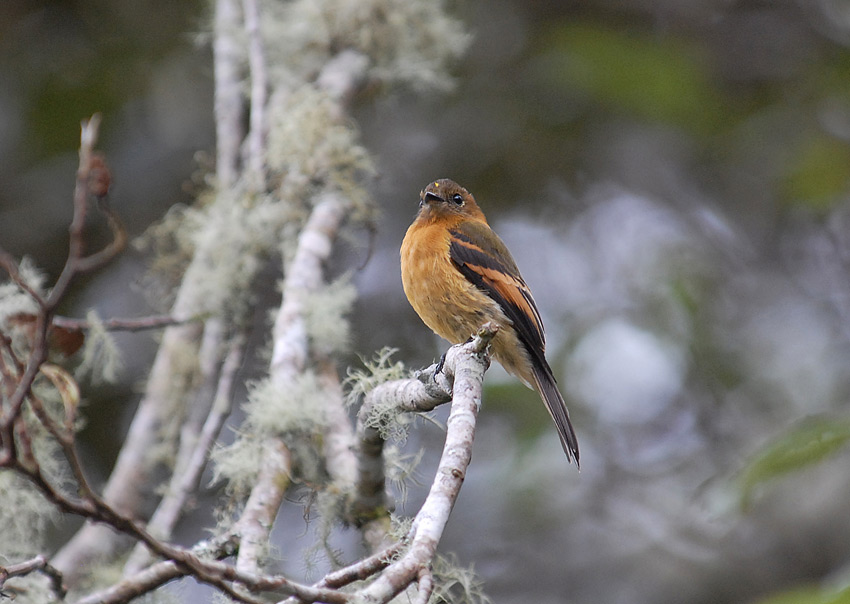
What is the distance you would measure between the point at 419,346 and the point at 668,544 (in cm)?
218

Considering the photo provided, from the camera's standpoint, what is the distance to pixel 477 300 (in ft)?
11.8

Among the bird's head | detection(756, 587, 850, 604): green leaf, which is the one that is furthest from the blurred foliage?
detection(756, 587, 850, 604): green leaf

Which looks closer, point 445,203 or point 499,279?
point 499,279

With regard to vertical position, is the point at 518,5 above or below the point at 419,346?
above

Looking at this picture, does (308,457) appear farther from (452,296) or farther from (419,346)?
(419,346)

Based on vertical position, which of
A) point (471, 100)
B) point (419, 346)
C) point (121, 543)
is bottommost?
point (121, 543)

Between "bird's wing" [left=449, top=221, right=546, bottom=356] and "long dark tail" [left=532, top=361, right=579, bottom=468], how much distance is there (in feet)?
0.31

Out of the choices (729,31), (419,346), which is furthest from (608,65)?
(419,346)

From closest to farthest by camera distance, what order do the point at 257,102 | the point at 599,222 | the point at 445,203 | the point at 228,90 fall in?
1. the point at 257,102
2. the point at 445,203
3. the point at 228,90
4. the point at 599,222

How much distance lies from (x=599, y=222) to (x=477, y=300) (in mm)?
4037

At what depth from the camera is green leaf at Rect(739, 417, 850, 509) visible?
2.02 meters

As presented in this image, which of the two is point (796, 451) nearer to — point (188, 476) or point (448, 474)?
point (448, 474)

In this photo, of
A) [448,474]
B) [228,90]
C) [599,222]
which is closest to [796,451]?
[448,474]

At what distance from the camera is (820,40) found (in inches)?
246
